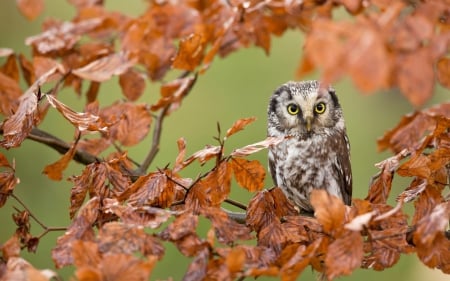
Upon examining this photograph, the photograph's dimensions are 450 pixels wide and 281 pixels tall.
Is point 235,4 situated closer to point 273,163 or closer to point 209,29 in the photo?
point 209,29

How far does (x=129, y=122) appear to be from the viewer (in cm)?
218

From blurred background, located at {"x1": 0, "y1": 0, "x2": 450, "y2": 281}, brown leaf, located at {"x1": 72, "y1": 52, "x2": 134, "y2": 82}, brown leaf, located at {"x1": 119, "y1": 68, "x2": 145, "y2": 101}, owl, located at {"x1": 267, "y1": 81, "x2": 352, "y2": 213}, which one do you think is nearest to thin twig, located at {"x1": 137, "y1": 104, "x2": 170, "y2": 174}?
brown leaf, located at {"x1": 119, "y1": 68, "x2": 145, "y2": 101}

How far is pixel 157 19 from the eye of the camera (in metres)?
2.46

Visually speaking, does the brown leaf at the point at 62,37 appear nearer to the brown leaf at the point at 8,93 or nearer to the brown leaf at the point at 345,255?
the brown leaf at the point at 8,93

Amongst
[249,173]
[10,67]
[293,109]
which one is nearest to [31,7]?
[10,67]

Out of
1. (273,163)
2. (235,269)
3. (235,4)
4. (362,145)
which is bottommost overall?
(362,145)

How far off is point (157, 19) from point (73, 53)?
0.26 m

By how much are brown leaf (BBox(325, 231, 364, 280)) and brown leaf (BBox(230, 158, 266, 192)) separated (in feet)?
1.13

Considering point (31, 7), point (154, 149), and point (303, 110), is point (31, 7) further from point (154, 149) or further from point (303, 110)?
point (303, 110)

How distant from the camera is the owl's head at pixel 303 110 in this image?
2.61 metres

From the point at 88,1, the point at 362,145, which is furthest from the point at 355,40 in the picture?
the point at 362,145

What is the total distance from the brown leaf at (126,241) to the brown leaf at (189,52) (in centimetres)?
65

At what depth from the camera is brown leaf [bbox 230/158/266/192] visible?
181 cm

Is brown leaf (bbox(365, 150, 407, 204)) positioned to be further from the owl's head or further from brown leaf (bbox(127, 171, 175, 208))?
the owl's head
